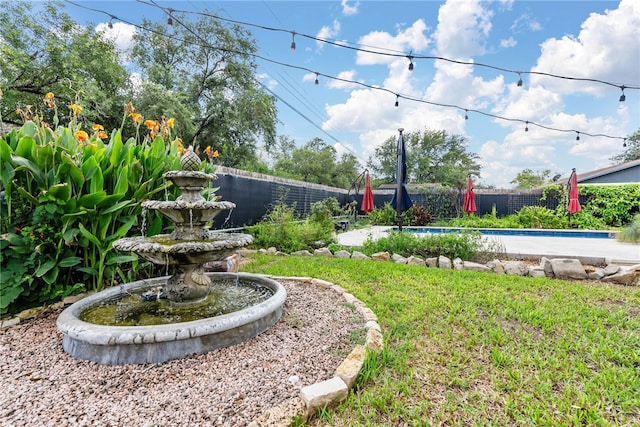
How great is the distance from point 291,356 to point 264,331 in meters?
0.39

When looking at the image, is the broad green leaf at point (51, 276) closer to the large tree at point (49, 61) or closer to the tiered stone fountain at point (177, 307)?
the tiered stone fountain at point (177, 307)

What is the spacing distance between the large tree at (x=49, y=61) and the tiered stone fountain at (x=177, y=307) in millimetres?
8011

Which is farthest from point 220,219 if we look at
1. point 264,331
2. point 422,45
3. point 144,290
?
point 422,45

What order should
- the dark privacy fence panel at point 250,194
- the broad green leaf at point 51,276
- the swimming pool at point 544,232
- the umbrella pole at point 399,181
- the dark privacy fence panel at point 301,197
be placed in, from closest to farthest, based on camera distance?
1. the broad green leaf at point 51,276
2. the dark privacy fence panel at point 250,194
3. the dark privacy fence panel at point 301,197
4. the umbrella pole at point 399,181
5. the swimming pool at point 544,232

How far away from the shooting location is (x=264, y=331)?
211 cm

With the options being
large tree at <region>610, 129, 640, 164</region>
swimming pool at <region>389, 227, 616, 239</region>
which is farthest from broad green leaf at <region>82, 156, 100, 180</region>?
large tree at <region>610, 129, 640, 164</region>

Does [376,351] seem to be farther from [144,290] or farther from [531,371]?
[144,290]

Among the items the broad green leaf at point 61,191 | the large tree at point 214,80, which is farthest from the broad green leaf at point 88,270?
the large tree at point 214,80

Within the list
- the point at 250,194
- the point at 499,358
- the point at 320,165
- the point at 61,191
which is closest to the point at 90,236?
the point at 61,191

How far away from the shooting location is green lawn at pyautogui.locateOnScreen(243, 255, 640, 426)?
4.60ft

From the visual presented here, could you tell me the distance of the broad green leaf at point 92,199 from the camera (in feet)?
7.41

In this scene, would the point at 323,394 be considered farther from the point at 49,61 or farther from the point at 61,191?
the point at 49,61

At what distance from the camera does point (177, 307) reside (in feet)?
7.48

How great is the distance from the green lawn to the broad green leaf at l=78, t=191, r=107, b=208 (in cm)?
225
